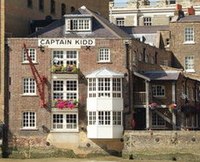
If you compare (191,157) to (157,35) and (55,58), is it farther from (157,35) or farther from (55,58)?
(157,35)

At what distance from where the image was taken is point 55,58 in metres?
56.2

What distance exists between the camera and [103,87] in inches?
2163

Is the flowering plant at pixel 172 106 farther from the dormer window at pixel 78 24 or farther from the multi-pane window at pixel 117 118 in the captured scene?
the dormer window at pixel 78 24

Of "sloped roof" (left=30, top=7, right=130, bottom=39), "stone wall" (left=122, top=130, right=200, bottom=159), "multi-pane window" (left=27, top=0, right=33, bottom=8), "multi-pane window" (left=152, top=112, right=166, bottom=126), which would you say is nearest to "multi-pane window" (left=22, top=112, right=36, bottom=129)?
"sloped roof" (left=30, top=7, right=130, bottom=39)

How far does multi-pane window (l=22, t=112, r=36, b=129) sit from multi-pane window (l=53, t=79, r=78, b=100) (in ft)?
7.06

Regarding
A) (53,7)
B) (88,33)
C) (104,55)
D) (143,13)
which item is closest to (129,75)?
(104,55)

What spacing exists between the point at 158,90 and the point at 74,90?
7.18m

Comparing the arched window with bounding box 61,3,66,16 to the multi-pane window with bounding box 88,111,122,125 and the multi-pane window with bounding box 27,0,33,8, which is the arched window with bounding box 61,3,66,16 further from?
the multi-pane window with bounding box 88,111,122,125

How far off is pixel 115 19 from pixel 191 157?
4054 centimetres

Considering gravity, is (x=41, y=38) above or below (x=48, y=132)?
above

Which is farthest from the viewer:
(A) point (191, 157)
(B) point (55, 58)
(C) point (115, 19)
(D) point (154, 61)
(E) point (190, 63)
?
(C) point (115, 19)

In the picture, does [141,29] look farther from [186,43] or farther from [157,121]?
[157,121]

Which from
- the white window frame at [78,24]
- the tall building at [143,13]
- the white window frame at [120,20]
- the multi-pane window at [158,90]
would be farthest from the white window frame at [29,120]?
the white window frame at [120,20]

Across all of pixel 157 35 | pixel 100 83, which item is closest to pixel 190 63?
pixel 157 35
